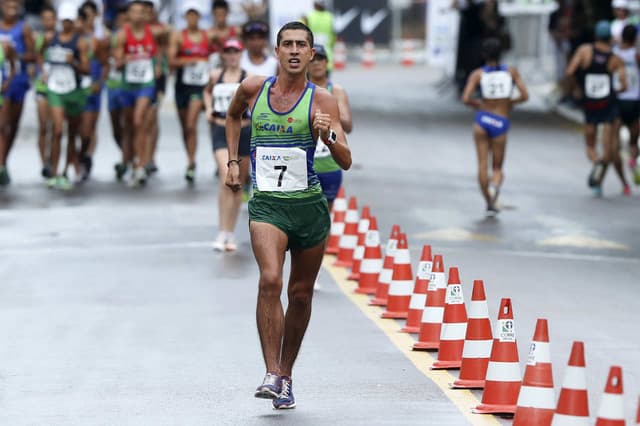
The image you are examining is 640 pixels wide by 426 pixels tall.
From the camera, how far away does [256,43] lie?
15938 mm

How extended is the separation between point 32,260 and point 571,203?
7.54m

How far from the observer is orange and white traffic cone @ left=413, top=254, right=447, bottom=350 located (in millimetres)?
10273

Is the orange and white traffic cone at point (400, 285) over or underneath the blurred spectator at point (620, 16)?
underneath

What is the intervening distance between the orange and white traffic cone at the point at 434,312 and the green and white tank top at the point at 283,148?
1810 millimetres

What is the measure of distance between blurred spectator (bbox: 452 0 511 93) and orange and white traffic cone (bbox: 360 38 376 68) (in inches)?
510

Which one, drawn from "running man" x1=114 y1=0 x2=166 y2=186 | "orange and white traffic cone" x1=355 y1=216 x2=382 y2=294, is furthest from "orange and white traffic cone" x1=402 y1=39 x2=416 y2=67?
"orange and white traffic cone" x1=355 y1=216 x2=382 y2=294

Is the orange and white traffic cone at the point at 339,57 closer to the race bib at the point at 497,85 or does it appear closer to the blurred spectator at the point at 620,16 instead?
the blurred spectator at the point at 620,16

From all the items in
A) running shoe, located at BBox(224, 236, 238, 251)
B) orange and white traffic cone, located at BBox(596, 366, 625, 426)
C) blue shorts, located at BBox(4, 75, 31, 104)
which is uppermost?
orange and white traffic cone, located at BBox(596, 366, 625, 426)

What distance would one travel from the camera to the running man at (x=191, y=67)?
66.7 feet

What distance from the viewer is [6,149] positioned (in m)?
20.8

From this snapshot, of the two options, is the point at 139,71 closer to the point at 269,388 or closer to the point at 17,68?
the point at 17,68

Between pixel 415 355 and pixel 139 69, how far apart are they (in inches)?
425

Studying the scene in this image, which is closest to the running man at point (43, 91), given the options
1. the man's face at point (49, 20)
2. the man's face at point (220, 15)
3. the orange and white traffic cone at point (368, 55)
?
the man's face at point (49, 20)

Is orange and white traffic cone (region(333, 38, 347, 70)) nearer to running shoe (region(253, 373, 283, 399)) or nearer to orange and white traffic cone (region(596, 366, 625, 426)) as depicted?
running shoe (region(253, 373, 283, 399))
